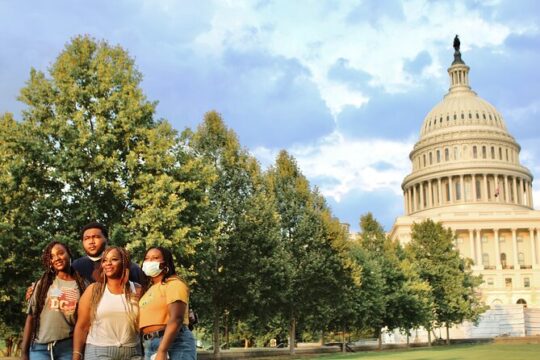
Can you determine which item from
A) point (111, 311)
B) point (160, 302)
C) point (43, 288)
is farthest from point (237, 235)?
point (111, 311)

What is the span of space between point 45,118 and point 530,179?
13824 cm

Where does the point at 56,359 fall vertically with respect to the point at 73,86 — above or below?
below

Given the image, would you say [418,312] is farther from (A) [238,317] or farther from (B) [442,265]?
(A) [238,317]

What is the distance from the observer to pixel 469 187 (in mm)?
149375

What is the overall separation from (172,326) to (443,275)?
68361 millimetres

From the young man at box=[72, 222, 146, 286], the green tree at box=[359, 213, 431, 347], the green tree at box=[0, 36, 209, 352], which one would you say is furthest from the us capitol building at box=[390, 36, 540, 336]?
the young man at box=[72, 222, 146, 286]

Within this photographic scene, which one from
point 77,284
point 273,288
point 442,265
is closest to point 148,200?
point 273,288

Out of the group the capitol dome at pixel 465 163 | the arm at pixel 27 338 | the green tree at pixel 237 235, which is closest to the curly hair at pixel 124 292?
the arm at pixel 27 338

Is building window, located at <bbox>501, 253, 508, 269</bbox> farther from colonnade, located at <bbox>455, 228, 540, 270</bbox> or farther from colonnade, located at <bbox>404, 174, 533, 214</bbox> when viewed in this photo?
colonnade, located at <bbox>404, 174, 533, 214</bbox>

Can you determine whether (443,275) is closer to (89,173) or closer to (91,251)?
(89,173)

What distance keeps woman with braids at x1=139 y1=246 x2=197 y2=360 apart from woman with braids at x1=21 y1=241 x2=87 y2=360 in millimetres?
1122

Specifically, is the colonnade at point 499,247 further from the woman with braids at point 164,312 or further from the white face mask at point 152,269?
the white face mask at point 152,269

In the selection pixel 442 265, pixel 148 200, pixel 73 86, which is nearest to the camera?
pixel 148 200

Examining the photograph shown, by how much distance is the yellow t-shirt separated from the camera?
8922mm
